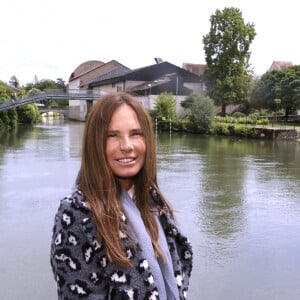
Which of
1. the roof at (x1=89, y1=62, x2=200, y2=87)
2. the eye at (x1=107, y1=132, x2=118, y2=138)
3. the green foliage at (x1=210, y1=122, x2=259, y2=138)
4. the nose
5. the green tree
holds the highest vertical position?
the roof at (x1=89, y1=62, x2=200, y2=87)

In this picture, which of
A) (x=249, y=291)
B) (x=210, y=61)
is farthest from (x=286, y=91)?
(x=249, y=291)

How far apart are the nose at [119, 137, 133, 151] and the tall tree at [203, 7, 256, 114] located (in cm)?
2901

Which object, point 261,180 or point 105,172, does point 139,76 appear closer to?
point 261,180

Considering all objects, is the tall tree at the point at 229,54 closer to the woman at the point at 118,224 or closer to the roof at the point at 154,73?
the roof at the point at 154,73

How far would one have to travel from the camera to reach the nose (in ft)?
3.81

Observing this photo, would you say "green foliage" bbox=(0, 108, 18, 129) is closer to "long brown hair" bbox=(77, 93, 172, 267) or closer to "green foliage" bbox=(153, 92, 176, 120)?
"green foliage" bbox=(153, 92, 176, 120)

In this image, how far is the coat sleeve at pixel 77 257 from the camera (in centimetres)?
103

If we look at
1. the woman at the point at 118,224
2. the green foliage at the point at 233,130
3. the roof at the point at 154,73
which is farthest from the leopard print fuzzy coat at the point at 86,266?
the roof at the point at 154,73

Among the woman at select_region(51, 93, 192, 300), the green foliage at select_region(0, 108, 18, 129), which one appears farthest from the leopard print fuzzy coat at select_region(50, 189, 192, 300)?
the green foliage at select_region(0, 108, 18, 129)

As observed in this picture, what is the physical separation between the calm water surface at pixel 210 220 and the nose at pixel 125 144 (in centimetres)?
318

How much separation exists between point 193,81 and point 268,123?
43.5ft

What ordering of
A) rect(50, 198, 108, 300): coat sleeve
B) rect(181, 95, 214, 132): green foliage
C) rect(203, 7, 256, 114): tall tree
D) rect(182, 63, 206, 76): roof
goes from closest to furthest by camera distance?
rect(50, 198, 108, 300): coat sleeve → rect(181, 95, 214, 132): green foliage → rect(203, 7, 256, 114): tall tree → rect(182, 63, 206, 76): roof

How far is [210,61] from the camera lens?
30.8m

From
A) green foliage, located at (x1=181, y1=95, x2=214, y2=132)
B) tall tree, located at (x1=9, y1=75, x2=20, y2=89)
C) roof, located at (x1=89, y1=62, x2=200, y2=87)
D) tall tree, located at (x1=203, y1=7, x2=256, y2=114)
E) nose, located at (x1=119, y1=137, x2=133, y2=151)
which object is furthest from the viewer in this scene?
tall tree, located at (x1=9, y1=75, x2=20, y2=89)
